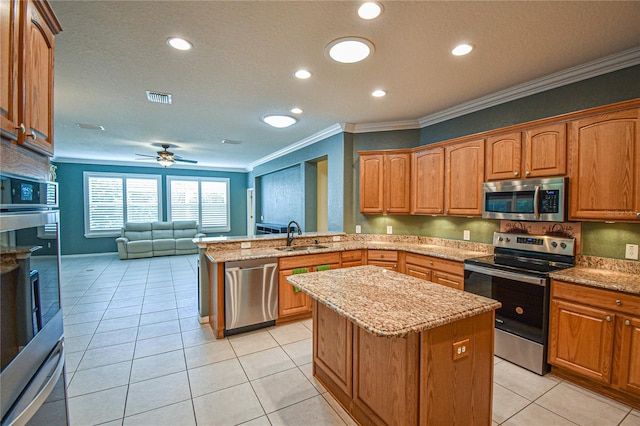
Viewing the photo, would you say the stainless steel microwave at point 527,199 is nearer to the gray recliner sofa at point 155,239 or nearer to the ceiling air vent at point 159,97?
the ceiling air vent at point 159,97

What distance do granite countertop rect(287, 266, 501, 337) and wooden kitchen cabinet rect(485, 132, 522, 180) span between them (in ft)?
6.02

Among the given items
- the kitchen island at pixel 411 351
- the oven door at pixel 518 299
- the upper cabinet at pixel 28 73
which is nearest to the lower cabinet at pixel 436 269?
the oven door at pixel 518 299

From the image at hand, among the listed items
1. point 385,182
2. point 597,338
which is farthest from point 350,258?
point 597,338

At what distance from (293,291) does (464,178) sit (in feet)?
8.41

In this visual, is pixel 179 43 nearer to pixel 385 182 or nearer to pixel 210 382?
pixel 210 382

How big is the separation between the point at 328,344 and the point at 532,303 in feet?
6.07

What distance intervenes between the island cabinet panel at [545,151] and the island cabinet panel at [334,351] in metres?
2.44

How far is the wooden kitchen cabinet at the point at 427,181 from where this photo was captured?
3840mm

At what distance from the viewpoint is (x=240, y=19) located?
2.04m

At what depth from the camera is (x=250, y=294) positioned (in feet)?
10.8

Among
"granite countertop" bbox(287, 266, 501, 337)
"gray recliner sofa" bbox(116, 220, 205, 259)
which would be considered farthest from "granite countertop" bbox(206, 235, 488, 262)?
"gray recliner sofa" bbox(116, 220, 205, 259)

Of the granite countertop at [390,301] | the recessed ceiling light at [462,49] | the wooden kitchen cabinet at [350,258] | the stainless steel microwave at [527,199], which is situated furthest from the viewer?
the wooden kitchen cabinet at [350,258]

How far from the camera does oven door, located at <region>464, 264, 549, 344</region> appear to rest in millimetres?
2461

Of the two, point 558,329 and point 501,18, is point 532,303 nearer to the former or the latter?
point 558,329
